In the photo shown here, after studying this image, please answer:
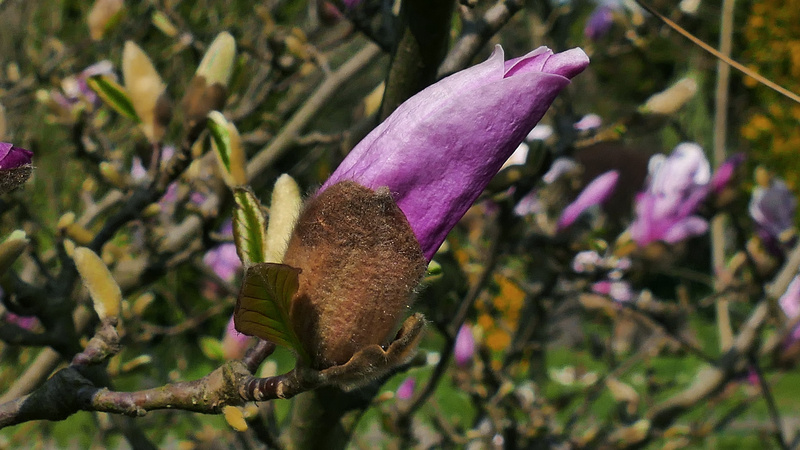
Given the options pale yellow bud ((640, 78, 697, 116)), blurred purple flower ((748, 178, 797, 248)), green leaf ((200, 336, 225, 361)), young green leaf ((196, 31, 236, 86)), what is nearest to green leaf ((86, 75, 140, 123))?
young green leaf ((196, 31, 236, 86))

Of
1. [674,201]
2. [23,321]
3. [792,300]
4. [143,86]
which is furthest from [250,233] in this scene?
[792,300]

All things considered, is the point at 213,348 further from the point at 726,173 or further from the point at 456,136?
the point at 726,173

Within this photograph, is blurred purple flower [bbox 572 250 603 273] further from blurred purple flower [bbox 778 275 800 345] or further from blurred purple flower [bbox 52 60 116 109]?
blurred purple flower [bbox 52 60 116 109]

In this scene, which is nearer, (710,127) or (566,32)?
(566,32)

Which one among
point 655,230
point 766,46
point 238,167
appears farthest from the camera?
point 766,46

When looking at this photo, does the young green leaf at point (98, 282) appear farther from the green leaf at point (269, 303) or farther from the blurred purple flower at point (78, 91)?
the blurred purple flower at point (78, 91)

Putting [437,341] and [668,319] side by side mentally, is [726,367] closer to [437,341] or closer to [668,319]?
[668,319]

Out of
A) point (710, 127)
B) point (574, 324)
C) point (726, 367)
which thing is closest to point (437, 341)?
point (574, 324)

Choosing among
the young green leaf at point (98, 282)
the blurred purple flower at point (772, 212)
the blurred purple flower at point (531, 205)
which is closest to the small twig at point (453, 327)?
the blurred purple flower at point (531, 205)
